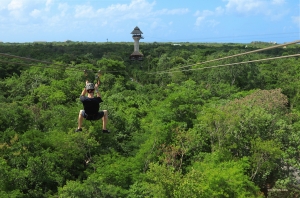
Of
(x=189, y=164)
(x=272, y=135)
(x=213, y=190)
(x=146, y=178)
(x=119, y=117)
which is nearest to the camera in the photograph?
(x=213, y=190)

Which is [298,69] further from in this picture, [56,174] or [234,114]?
[56,174]

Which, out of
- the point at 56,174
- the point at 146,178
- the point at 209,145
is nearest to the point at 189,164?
the point at 209,145

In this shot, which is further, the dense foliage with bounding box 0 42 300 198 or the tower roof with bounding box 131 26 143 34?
the tower roof with bounding box 131 26 143 34

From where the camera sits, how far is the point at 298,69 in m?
55.8

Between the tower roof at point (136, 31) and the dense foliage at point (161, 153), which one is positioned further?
the tower roof at point (136, 31)

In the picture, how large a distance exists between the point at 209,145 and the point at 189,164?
7.96ft

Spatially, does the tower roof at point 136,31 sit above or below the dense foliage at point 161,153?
above

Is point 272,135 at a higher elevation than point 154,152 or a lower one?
higher

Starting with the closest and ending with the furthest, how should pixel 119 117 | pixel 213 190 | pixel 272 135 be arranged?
pixel 213 190, pixel 272 135, pixel 119 117

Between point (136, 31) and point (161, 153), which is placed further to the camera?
point (136, 31)

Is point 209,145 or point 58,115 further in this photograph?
point 58,115

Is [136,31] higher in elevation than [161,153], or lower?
higher

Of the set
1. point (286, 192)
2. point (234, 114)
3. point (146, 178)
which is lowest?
point (286, 192)

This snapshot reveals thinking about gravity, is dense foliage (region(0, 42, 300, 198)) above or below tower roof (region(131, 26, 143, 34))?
below
